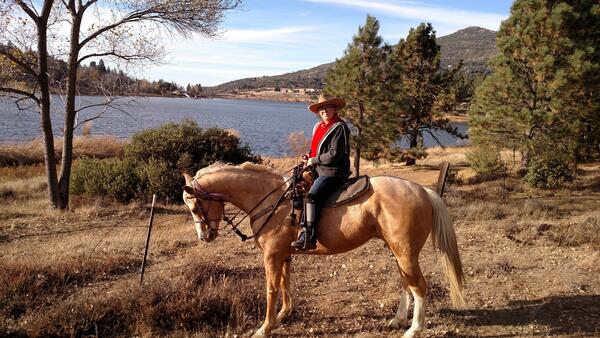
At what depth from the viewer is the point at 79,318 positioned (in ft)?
17.2

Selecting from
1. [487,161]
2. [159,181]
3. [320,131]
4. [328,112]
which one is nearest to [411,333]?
[320,131]

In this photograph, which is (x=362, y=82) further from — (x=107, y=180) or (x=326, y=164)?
(x=326, y=164)

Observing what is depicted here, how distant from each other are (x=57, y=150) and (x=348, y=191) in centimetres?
2389

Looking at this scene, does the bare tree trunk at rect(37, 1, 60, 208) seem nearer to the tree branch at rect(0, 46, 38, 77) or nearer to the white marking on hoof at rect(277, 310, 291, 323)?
the tree branch at rect(0, 46, 38, 77)

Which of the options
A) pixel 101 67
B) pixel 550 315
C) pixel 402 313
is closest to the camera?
pixel 402 313

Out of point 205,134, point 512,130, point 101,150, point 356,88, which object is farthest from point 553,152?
point 101,150

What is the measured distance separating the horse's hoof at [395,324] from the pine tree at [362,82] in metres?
14.0

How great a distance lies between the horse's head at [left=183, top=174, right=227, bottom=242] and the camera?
201 inches

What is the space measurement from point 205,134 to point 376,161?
1066 cm

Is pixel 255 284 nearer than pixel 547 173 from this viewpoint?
Yes

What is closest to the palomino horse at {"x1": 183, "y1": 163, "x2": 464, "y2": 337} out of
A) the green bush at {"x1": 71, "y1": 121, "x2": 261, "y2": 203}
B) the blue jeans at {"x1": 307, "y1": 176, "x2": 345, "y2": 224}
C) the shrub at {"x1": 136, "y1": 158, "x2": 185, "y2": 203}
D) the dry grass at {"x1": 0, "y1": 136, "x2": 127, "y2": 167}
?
the blue jeans at {"x1": 307, "y1": 176, "x2": 345, "y2": 224}

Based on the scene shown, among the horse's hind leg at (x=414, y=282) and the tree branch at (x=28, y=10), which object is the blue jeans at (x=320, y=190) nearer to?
the horse's hind leg at (x=414, y=282)

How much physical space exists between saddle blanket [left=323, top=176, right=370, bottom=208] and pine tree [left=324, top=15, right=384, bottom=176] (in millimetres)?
13906

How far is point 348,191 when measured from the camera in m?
5.07
